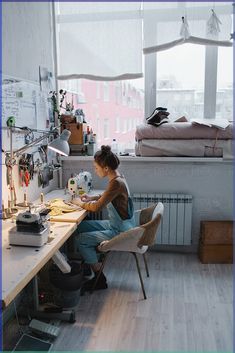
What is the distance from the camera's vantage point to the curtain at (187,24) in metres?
3.24

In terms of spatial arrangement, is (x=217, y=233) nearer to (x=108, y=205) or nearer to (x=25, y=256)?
(x=108, y=205)

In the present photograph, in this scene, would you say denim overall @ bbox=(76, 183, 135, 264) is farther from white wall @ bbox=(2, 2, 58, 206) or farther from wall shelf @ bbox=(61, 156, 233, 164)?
wall shelf @ bbox=(61, 156, 233, 164)

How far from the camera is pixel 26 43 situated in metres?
2.83

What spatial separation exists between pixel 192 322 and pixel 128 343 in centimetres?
50

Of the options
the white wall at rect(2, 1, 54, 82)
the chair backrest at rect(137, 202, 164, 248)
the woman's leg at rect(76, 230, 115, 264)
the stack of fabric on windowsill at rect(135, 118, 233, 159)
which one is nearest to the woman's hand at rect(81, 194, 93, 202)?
the woman's leg at rect(76, 230, 115, 264)

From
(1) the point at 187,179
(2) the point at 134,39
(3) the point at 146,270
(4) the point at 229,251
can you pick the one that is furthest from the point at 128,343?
(2) the point at 134,39

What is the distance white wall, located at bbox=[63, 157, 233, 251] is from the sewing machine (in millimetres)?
1688

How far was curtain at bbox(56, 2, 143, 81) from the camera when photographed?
11.1 ft

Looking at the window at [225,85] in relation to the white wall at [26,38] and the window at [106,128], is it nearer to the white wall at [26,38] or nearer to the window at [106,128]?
the window at [106,128]

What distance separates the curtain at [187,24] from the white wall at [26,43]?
956 millimetres

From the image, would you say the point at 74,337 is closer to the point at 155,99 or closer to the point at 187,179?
the point at 187,179

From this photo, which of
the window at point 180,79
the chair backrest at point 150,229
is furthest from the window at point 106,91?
the chair backrest at point 150,229

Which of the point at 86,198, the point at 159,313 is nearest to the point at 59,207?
the point at 86,198

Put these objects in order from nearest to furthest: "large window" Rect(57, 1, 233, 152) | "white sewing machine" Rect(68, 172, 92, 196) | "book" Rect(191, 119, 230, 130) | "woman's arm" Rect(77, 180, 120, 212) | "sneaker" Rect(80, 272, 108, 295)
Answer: "woman's arm" Rect(77, 180, 120, 212)
"sneaker" Rect(80, 272, 108, 295)
"white sewing machine" Rect(68, 172, 92, 196)
"book" Rect(191, 119, 230, 130)
"large window" Rect(57, 1, 233, 152)
